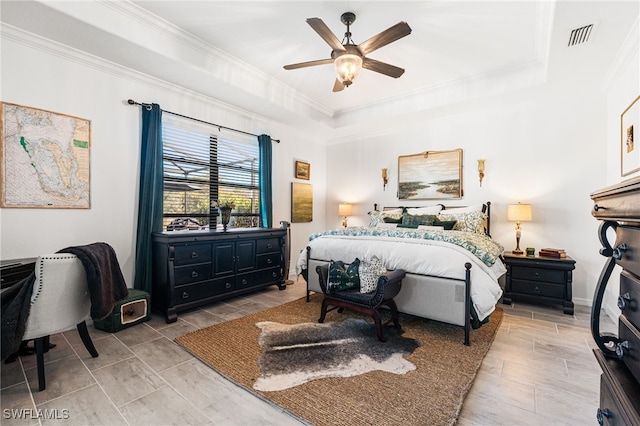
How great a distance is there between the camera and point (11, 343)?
6.04 ft

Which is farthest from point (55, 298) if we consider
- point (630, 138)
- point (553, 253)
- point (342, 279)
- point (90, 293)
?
point (630, 138)

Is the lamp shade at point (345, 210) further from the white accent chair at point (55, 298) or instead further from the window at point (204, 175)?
the white accent chair at point (55, 298)

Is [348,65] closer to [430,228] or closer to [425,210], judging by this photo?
[430,228]

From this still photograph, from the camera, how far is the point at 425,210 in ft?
15.6

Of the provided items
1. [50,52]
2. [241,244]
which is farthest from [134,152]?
[241,244]

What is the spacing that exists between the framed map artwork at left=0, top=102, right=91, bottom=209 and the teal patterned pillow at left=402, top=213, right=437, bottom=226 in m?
3.96

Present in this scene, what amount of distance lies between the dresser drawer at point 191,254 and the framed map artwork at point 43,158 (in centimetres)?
102

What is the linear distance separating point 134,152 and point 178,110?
2.69 ft

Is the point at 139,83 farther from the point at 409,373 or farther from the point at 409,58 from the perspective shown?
the point at 409,373

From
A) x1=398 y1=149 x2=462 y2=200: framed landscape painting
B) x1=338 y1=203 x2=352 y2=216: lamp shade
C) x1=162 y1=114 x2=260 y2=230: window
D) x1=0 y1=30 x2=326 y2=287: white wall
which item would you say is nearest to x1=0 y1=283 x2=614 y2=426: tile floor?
x1=0 y1=30 x2=326 y2=287: white wall

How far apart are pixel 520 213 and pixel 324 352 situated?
3168mm

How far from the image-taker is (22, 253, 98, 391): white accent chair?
1946mm

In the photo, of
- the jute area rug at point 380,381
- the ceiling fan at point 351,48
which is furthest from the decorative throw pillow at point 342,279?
the ceiling fan at point 351,48

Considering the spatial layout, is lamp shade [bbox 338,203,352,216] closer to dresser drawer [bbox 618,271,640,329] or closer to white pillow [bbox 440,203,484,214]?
white pillow [bbox 440,203,484,214]
